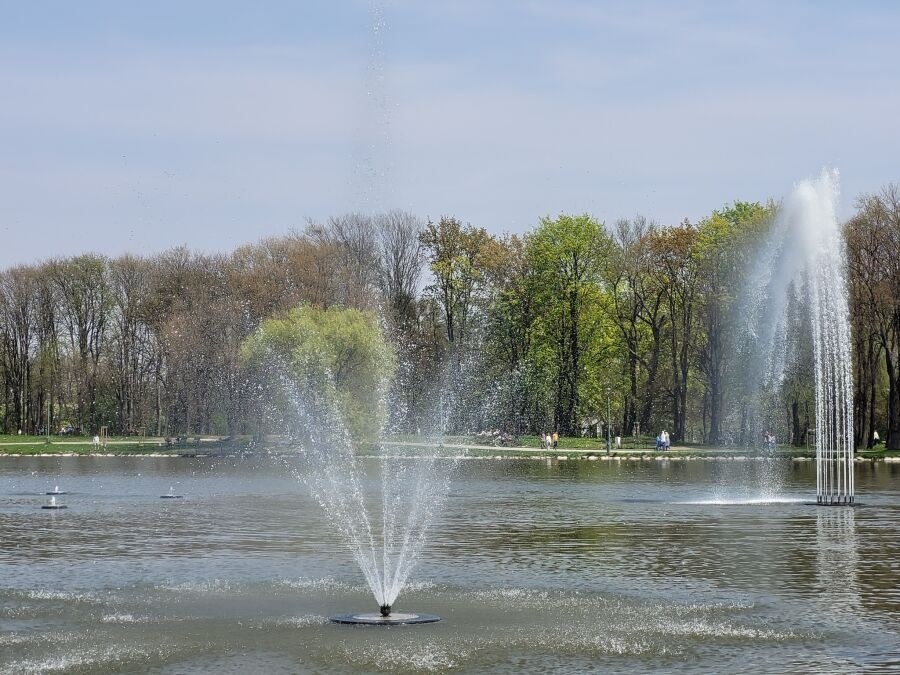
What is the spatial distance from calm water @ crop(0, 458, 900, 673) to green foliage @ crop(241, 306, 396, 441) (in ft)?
129

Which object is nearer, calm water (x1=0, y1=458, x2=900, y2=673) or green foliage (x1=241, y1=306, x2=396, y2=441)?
calm water (x1=0, y1=458, x2=900, y2=673)

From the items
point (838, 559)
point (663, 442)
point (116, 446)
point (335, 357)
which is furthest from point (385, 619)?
point (116, 446)

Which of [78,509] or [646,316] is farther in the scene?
[646,316]

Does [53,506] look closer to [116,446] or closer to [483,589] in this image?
[483,589]

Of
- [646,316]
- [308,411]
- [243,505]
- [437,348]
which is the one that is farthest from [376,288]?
[243,505]

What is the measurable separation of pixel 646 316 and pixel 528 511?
7048 cm

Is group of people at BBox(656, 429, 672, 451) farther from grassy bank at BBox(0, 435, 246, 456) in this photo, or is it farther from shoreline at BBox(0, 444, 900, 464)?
grassy bank at BBox(0, 435, 246, 456)

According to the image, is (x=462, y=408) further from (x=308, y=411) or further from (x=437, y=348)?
(x=308, y=411)

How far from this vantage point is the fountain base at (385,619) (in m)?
21.2

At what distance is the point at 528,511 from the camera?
43188 mm

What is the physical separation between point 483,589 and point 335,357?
63.3m

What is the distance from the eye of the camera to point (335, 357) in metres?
87.8

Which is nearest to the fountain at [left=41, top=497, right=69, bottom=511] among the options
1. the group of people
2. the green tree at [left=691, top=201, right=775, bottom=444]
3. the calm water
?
the calm water

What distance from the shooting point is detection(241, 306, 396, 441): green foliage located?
286ft
